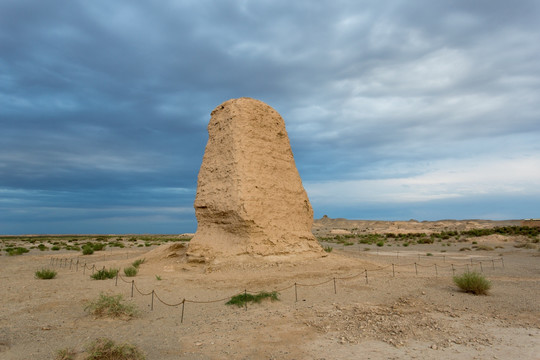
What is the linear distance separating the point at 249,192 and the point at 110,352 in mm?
8976

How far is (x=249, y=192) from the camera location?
13.6 metres

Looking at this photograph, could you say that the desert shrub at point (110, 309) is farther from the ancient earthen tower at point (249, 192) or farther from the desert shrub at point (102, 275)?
the ancient earthen tower at point (249, 192)

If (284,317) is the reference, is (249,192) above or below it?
above

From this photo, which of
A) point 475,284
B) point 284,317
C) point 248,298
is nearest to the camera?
point 284,317

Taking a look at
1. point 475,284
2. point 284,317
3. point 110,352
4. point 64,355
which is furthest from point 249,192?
point 64,355

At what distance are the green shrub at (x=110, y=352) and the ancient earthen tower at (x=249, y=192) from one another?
26.0 ft

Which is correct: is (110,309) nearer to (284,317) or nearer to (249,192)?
(284,317)

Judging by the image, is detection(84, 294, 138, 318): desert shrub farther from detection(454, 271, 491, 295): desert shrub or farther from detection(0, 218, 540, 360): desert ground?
detection(454, 271, 491, 295): desert shrub

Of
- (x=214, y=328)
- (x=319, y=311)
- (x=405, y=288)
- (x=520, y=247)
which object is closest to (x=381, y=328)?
(x=319, y=311)

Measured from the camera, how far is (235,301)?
8.48 meters

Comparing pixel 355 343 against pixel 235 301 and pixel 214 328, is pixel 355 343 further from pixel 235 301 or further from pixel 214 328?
pixel 235 301

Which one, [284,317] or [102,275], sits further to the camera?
[102,275]

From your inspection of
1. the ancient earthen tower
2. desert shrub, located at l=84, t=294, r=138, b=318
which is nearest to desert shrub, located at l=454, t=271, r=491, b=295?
the ancient earthen tower

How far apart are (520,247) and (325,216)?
75722mm
